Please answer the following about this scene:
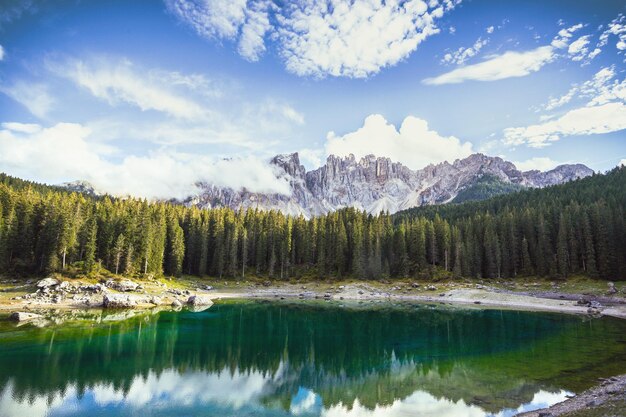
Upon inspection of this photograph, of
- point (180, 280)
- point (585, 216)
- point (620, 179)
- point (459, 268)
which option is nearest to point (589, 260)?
point (585, 216)

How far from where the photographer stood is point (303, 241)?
11475 centimetres

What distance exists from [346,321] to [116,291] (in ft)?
134

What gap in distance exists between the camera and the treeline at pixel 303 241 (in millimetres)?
74688

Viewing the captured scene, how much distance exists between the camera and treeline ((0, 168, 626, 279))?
74688mm

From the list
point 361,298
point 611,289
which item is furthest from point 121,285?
point 611,289

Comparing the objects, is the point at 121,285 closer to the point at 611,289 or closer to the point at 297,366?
the point at 297,366

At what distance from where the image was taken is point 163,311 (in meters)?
57.3

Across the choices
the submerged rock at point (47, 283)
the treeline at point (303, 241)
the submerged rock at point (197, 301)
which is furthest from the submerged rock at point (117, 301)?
the treeline at point (303, 241)

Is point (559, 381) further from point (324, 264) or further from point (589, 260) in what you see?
A: point (324, 264)

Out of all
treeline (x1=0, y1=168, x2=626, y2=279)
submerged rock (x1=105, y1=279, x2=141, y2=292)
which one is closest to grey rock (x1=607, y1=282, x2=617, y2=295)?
treeline (x1=0, y1=168, x2=626, y2=279)

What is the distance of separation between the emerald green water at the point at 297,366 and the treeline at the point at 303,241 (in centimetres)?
3686

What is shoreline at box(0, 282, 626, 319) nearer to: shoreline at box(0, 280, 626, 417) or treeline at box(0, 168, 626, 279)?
shoreline at box(0, 280, 626, 417)

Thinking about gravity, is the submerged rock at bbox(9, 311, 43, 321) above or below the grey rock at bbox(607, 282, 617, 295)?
below

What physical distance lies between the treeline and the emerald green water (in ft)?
121
